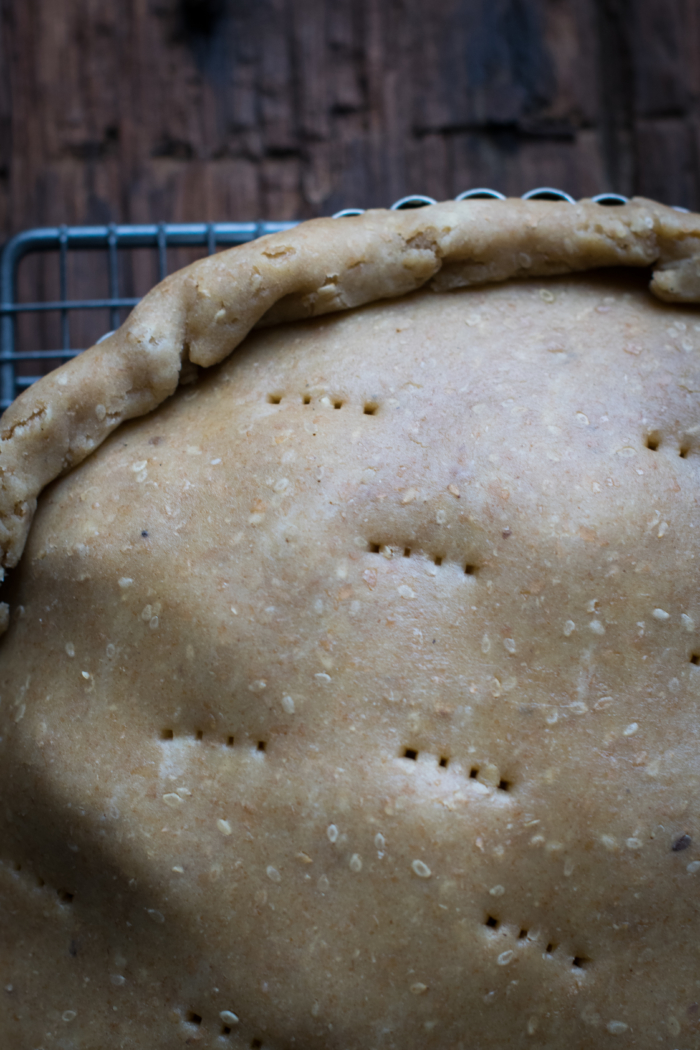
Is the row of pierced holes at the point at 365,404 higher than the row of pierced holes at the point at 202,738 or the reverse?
higher

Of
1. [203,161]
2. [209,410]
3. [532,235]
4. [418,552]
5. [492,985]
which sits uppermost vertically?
[203,161]

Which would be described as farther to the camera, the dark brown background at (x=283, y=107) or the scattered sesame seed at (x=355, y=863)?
the dark brown background at (x=283, y=107)

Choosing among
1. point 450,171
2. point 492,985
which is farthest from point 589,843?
point 450,171

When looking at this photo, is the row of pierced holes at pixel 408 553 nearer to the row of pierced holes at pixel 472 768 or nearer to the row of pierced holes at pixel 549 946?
the row of pierced holes at pixel 472 768

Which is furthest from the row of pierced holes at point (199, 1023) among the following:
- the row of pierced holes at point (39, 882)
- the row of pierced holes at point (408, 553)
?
Answer: the row of pierced holes at point (408, 553)

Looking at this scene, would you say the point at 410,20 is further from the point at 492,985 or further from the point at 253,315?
the point at 492,985

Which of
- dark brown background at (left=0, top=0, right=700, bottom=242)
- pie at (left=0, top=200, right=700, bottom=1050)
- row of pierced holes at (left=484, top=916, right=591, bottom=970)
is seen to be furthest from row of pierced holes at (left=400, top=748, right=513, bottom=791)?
dark brown background at (left=0, top=0, right=700, bottom=242)
